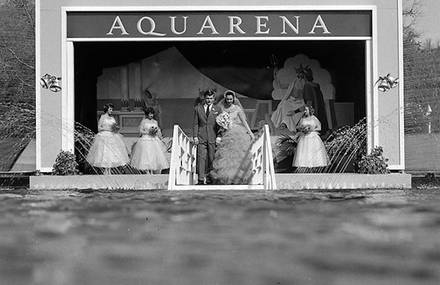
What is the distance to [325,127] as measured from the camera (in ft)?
55.5

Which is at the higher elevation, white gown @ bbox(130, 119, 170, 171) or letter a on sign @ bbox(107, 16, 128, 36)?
letter a on sign @ bbox(107, 16, 128, 36)

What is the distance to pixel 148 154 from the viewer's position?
1463 centimetres

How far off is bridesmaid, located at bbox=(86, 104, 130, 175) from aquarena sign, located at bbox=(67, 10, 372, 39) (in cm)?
163

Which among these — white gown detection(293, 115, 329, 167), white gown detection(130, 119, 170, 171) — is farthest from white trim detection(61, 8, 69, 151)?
white gown detection(293, 115, 329, 167)

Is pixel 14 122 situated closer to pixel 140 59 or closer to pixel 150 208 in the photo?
pixel 140 59

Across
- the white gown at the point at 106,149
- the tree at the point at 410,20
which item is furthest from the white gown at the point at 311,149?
the tree at the point at 410,20

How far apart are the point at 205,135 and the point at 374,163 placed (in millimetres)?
3312

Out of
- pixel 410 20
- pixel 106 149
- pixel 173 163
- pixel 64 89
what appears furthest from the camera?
pixel 410 20

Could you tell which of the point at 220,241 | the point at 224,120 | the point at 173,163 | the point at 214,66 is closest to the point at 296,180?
the point at 224,120

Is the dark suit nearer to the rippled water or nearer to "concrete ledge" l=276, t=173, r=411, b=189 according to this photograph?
"concrete ledge" l=276, t=173, r=411, b=189

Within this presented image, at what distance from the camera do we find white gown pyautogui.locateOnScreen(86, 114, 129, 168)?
14.4 metres

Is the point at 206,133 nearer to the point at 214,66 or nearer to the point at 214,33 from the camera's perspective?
the point at 214,33

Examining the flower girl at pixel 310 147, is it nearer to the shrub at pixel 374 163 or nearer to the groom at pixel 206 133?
the shrub at pixel 374 163

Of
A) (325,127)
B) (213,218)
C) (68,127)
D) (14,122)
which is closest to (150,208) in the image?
(213,218)
